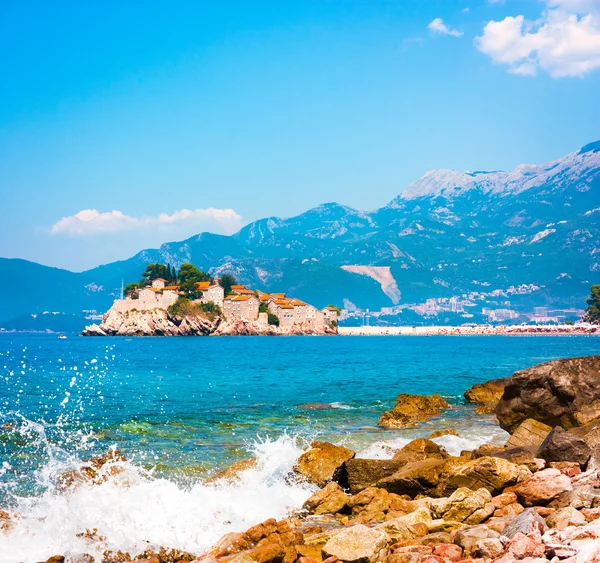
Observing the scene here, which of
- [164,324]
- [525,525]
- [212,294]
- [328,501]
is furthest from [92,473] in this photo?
[212,294]

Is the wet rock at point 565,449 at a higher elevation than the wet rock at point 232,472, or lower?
higher

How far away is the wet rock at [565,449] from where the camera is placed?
13.7m

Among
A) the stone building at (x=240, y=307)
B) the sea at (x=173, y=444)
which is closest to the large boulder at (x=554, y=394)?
the sea at (x=173, y=444)

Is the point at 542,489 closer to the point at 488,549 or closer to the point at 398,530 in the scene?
the point at 398,530

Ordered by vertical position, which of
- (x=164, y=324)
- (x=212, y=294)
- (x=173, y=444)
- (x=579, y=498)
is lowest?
(x=164, y=324)

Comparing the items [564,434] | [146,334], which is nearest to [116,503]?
[564,434]

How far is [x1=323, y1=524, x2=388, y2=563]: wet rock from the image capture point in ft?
31.2

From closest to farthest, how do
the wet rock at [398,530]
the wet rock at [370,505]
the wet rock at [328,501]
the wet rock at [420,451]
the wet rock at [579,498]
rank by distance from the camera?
the wet rock at [398,530] → the wet rock at [579,498] → the wet rock at [370,505] → the wet rock at [328,501] → the wet rock at [420,451]

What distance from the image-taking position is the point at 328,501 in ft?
44.5

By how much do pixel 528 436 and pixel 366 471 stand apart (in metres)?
5.49

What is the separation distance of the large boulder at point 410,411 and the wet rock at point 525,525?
1560 centimetres

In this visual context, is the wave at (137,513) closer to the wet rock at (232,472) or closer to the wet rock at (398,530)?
the wet rock at (232,472)

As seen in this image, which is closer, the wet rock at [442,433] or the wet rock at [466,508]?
the wet rock at [466,508]

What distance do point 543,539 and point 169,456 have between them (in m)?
12.8
